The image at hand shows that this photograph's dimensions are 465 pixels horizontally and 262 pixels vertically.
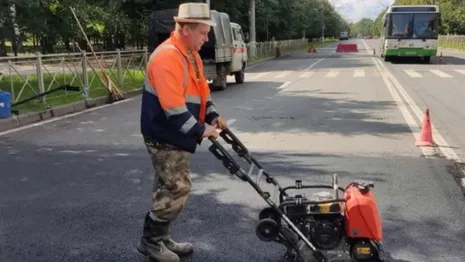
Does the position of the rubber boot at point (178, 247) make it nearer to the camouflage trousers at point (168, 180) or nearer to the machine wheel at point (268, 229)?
the camouflage trousers at point (168, 180)

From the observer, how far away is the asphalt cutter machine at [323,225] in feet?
11.1

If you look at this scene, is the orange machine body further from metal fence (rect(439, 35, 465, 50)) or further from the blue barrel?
metal fence (rect(439, 35, 465, 50))

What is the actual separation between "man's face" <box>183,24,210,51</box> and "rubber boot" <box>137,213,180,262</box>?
1258 millimetres

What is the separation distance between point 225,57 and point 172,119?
1420cm

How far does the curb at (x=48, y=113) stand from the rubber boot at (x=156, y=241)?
23.3 feet

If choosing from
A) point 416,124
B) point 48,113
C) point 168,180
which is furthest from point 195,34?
point 48,113

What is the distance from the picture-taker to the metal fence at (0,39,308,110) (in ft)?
40.5

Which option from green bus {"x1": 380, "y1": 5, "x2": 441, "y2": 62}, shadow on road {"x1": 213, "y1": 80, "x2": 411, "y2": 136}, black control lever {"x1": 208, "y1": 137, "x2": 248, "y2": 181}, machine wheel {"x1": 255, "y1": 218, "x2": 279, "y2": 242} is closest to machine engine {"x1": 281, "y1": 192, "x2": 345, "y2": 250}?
machine wheel {"x1": 255, "y1": 218, "x2": 279, "y2": 242}

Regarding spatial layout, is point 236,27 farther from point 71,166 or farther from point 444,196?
point 444,196

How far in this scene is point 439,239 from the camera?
4.30m

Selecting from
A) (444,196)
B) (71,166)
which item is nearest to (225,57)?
(71,166)

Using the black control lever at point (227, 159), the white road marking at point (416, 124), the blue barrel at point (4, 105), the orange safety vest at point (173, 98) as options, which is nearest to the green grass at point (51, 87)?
the blue barrel at point (4, 105)

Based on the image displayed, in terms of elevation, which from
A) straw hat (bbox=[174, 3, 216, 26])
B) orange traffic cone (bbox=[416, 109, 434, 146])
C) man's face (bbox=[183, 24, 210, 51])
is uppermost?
straw hat (bbox=[174, 3, 216, 26])

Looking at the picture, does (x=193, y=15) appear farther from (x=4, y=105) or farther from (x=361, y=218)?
Result: (x=4, y=105)
